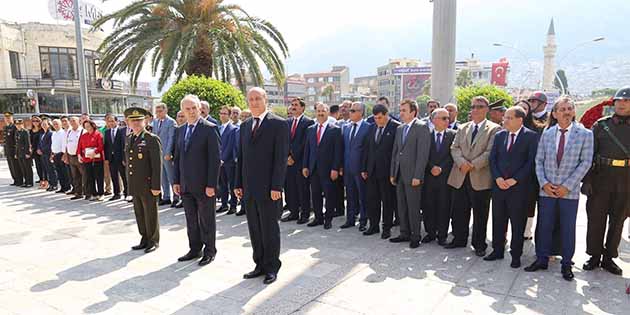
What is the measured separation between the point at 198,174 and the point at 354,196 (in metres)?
2.62

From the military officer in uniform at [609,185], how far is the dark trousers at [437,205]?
1.52 metres

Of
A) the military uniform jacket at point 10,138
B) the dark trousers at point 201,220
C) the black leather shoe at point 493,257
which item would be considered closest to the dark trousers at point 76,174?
the military uniform jacket at point 10,138

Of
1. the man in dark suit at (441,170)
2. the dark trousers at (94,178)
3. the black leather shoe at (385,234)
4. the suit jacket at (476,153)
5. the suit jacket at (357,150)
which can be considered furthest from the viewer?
the dark trousers at (94,178)

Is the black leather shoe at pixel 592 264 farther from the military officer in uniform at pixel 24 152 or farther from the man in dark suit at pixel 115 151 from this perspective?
the military officer in uniform at pixel 24 152

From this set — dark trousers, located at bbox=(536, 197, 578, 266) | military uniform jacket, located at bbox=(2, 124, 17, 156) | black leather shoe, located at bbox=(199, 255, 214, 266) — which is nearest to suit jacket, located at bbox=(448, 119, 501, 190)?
dark trousers, located at bbox=(536, 197, 578, 266)

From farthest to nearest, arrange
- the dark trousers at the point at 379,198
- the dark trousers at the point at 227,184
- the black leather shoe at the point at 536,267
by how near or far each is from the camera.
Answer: the dark trousers at the point at 227,184, the dark trousers at the point at 379,198, the black leather shoe at the point at 536,267

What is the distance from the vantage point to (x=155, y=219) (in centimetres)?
530

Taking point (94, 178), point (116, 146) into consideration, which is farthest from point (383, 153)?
point (94, 178)

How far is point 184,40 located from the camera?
12.9m

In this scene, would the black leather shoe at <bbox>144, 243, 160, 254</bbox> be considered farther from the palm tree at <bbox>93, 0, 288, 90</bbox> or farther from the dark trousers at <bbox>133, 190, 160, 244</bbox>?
the palm tree at <bbox>93, 0, 288, 90</bbox>

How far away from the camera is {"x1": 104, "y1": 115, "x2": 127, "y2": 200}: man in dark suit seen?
852 centimetres

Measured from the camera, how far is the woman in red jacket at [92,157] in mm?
8461

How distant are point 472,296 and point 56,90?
4080 centimetres

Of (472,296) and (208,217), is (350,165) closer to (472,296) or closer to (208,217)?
(208,217)
